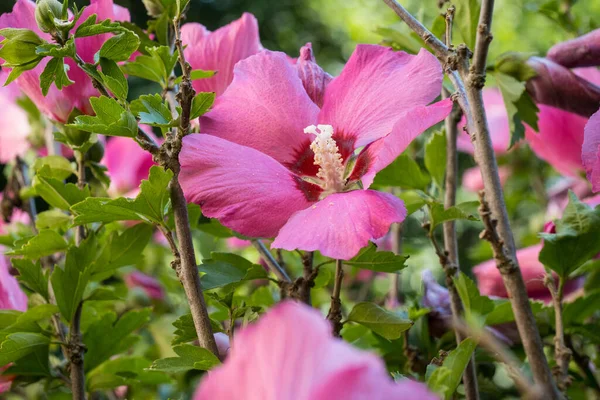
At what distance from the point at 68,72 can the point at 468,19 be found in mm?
279

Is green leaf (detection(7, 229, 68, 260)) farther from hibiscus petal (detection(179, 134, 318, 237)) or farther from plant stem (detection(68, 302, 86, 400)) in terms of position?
hibiscus petal (detection(179, 134, 318, 237))

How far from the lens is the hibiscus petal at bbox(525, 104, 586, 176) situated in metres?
Answer: 0.63

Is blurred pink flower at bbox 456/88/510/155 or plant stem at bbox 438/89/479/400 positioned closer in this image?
plant stem at bbox 438/89/479/400

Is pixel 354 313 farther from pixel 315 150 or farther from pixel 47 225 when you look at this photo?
pixel 47 225

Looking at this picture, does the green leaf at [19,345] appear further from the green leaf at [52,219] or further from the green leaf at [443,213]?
the green leaf at [443,213]

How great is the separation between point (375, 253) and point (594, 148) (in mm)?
133

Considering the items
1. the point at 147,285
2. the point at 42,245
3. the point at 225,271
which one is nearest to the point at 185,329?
the point at 225,271

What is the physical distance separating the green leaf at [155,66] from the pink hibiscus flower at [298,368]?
0.27 meters

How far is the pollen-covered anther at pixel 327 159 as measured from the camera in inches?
16.8

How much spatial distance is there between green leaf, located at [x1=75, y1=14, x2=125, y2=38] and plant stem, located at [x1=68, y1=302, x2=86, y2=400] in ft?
0.66

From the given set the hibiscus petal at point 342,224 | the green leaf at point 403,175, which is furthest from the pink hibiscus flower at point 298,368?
the green leaf at point 403,175

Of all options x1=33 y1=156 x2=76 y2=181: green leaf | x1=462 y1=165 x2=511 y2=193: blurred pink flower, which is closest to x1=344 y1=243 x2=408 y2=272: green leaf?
x1=33 y1=156 x2=76 y2=181: green leaf

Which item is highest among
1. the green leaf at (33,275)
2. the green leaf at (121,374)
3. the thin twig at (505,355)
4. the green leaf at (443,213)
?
the thin twig at (505,355)

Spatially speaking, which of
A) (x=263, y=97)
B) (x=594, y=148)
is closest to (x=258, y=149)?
(x=263, y=97)
